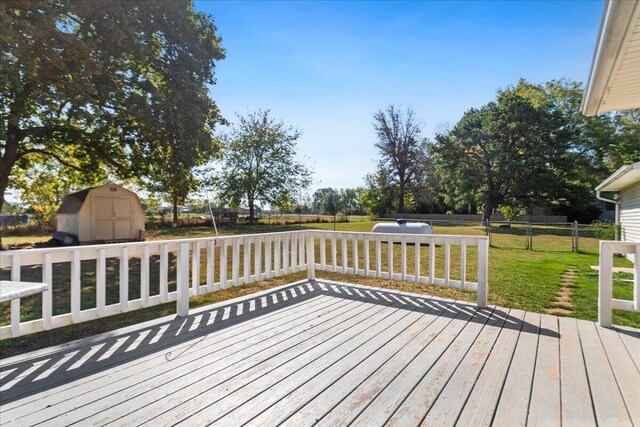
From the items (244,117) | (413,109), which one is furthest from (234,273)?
(413,109)

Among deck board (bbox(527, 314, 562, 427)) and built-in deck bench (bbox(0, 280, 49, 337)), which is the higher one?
built-in deck bench (bbox(0, 280, 49, 337))

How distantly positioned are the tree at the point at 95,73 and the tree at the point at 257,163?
13.1 m

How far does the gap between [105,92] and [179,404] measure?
842 centimetres

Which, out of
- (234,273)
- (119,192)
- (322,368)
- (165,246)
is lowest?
(322,368)

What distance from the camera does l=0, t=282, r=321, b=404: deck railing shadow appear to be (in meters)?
1.96

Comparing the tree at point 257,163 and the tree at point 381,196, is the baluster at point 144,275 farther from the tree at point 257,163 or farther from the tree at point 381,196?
the tree at point 381,196

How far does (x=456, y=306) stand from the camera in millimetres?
3619

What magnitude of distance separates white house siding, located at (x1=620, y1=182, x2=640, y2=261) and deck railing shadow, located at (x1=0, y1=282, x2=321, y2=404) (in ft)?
32.9

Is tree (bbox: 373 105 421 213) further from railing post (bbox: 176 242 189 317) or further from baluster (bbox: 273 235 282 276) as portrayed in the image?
railing post (bbox: 176 242 189 317)

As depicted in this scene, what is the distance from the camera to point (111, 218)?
38.6 ft

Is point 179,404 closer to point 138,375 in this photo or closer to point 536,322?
point 138,375

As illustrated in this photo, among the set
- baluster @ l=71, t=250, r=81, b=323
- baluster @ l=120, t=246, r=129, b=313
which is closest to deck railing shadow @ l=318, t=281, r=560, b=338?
baluster @ l=120, t=246, r=129, b=313

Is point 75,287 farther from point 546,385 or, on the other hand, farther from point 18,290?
point 546,385

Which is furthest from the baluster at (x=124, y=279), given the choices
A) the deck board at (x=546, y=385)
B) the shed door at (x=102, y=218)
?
the shed door at (x=102, y=218)
